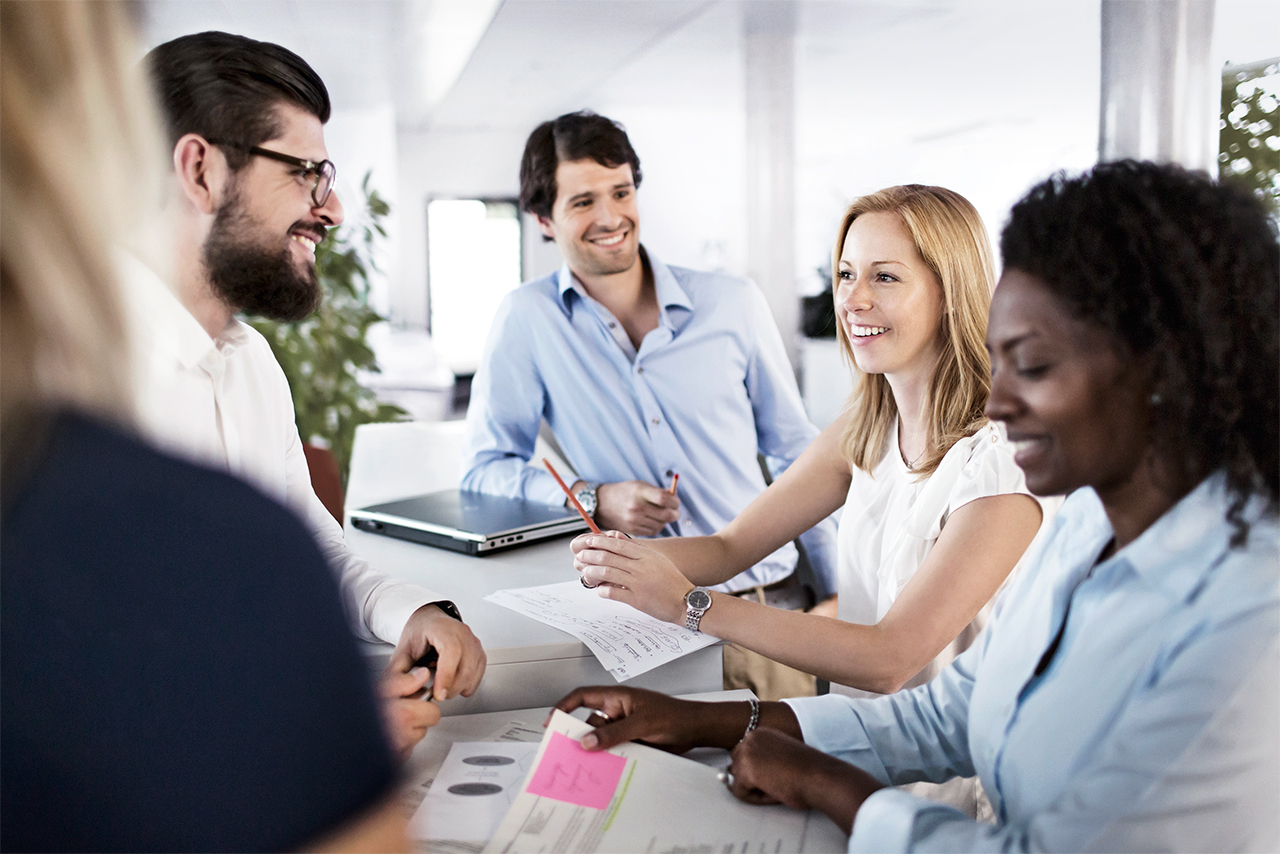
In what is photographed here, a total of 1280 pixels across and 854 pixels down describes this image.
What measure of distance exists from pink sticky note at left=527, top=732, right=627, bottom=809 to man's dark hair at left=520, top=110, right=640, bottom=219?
179cm

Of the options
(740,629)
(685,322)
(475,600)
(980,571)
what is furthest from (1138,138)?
(475,600)

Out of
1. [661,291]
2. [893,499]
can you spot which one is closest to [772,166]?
[661,291]

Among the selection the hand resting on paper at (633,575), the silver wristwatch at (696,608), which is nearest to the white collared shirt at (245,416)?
the hand resting on paper at (633,575)

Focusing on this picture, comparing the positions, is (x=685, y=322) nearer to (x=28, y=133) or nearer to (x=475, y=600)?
(x=475, y=600)

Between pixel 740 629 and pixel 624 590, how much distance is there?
0.19m

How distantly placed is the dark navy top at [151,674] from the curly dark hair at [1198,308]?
0.69m

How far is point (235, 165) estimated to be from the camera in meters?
1.47

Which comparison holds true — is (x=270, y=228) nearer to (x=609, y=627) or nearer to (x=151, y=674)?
(x=609, y=627)

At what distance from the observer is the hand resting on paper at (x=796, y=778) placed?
3.09 ft

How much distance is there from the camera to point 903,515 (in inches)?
59.9

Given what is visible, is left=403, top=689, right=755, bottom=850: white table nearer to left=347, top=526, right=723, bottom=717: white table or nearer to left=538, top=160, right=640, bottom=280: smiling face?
left=347, top=526, right=723, bottom=717: white table

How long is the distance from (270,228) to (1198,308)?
4.36 ft

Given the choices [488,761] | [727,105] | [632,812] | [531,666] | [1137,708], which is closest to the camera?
[1137,708]

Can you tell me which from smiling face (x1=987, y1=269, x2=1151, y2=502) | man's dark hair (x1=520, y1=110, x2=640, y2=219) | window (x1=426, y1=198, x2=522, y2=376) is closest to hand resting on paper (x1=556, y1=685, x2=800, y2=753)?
smiling face (x1=987, y1=269, x2=1151, y2=502)
